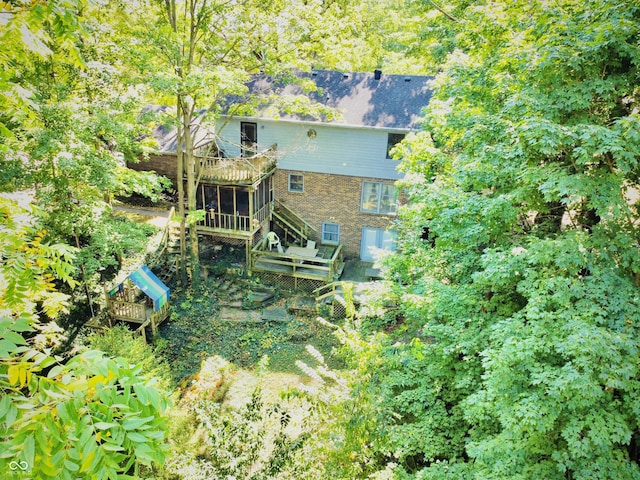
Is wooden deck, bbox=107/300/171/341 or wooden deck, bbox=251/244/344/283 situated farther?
wooden deck, bbox=251/244/344/283

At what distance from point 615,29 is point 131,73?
43.1 feet

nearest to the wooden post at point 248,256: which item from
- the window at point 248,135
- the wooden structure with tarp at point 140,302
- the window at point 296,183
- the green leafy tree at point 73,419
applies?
the window at point 296,183

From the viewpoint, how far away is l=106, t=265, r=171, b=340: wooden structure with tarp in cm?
1434

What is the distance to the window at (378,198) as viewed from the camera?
1925cm

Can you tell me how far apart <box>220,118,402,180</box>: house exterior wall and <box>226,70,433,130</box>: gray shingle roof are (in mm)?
513

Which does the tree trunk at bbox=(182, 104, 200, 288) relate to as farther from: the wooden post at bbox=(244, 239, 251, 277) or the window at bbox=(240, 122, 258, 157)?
the window at bbox=(240, 122, 258, 157)

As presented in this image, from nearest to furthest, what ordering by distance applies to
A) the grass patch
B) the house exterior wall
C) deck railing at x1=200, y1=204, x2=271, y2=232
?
the grass patch < deck railing at x1=200, y1=204, x2=271, y2=232 < the house exterior wall

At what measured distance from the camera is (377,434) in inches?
305

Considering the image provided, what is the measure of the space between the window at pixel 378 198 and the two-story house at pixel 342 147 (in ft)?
0.09

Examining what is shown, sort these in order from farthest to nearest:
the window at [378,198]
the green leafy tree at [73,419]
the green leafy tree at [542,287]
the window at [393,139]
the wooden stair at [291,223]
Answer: the wooden stair at [291,223]
the window at [378,198]
the window at [393,139]
the green leafy tree at [542,287]
the green leafy tree at [73,419]

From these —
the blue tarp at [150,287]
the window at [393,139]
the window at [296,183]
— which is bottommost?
the blue tarp at [150,287]

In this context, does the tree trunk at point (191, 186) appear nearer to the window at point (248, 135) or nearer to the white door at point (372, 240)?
the window at point (248, 135)

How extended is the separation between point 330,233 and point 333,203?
1480mm

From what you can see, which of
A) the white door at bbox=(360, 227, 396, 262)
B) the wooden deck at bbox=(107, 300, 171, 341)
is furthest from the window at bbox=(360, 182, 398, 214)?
the wooden deck at bbox=(107, 300, 171, 341)
